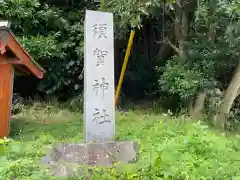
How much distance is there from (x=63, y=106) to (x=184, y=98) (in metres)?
3.81

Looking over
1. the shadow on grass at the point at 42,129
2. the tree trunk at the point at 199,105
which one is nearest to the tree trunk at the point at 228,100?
the tree trunk at the point at 199,105

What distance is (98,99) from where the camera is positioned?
21.2ft

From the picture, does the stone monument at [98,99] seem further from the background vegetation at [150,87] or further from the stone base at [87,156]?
the background vegetation at [150,87]

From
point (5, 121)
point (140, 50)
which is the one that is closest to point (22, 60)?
point (5, 121)

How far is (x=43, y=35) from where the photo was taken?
12039 millimetres

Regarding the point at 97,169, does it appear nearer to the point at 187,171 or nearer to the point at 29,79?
the point at 187,171

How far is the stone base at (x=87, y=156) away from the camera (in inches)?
200

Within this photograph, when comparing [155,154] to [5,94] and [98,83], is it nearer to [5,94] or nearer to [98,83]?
[98,83]

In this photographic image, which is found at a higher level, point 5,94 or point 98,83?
point 98,83

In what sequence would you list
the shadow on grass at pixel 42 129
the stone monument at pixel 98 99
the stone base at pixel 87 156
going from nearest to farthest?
the stone base at pixel 87 156 < the stone monument at pixel 98 99 < the shadow on grass at pixel 42 129

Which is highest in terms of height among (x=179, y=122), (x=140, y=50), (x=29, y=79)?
(x=140, y=50)

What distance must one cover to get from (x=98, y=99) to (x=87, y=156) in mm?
1249

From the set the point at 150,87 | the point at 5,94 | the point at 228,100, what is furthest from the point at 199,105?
the point at 5,94

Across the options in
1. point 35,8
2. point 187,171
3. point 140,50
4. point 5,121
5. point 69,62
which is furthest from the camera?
point 140,50
